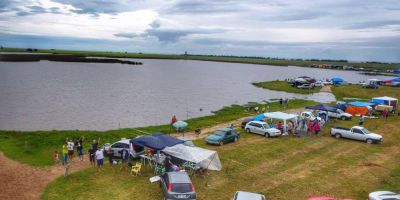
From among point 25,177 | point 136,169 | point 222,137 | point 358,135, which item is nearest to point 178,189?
point 136,169

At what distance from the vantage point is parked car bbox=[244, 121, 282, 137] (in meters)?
37.6

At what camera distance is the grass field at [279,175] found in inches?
869

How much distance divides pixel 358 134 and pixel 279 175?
15.8 metres

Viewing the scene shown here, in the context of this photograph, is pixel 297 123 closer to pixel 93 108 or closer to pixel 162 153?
pixel 162 153

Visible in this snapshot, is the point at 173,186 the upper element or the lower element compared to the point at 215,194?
upper

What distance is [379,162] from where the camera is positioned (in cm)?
2972

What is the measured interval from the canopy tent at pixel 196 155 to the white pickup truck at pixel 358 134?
18.7m

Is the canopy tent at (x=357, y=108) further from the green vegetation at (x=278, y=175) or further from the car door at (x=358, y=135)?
the green vegetation at (x=278, y=175)

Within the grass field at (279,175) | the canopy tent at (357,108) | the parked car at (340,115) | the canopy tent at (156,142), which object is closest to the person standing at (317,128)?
the grass field at (279,175)

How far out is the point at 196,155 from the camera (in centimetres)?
2442

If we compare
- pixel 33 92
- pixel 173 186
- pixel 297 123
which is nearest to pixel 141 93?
pixel 33 92

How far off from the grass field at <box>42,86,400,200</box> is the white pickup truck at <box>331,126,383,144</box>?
2.23 ft

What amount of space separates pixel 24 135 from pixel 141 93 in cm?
4804

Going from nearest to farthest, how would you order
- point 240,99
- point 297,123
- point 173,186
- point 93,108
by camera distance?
point 173,186, point 297,123, point 93,108, point 240,99
